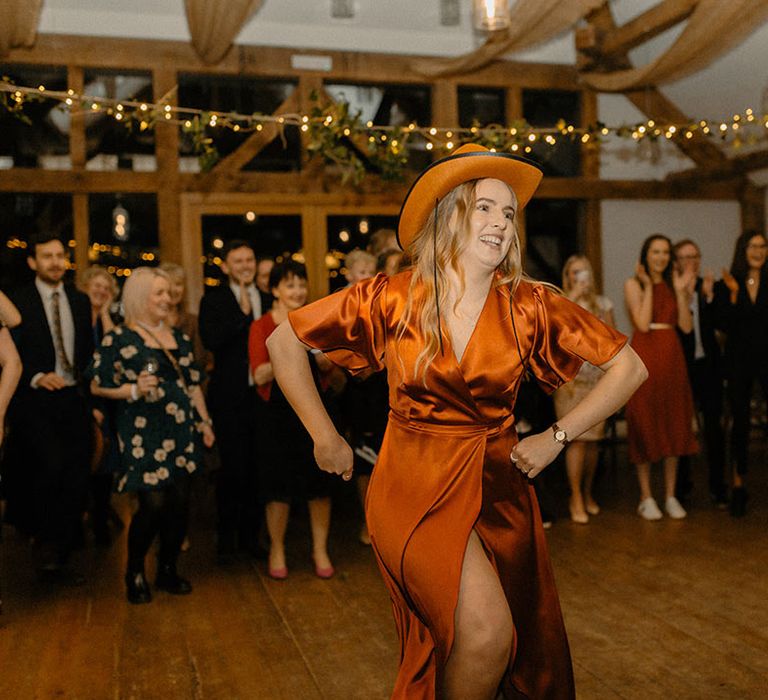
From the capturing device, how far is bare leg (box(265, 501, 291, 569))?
386 centimetres

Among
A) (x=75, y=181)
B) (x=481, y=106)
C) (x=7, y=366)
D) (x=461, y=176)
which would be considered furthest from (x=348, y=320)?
(x=481, y=106)

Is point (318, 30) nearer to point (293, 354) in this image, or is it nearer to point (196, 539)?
point (196, 539)

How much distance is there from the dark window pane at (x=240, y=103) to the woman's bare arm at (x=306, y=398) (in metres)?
4.99

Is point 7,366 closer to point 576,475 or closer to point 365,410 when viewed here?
point 365,410

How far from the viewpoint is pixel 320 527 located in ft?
12.8

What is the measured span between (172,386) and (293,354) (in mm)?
1713

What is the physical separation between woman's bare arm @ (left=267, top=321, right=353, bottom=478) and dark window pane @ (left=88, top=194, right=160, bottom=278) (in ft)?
16.7

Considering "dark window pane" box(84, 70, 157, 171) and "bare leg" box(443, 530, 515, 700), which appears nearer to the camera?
"bare leg" box(443, 530, 515, 700)

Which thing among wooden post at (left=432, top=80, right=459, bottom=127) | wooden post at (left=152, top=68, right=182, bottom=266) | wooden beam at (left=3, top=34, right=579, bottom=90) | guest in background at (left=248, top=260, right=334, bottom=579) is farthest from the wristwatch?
wooden post at (left=432, top=80, right=459, bottom=127)

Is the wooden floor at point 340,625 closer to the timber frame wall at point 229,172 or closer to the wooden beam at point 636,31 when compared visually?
the timber frame wall at point 229,172

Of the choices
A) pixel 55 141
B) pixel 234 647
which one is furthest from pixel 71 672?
pixel 55 141

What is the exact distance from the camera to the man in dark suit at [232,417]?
4223 millimetres

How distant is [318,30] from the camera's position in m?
6.95

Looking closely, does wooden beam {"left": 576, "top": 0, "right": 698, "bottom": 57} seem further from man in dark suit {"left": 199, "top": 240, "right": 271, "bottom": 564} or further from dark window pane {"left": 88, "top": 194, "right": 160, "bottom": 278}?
man in dark suit {"left": 199, "top": 240, "right": 271, "bottom": 564}
